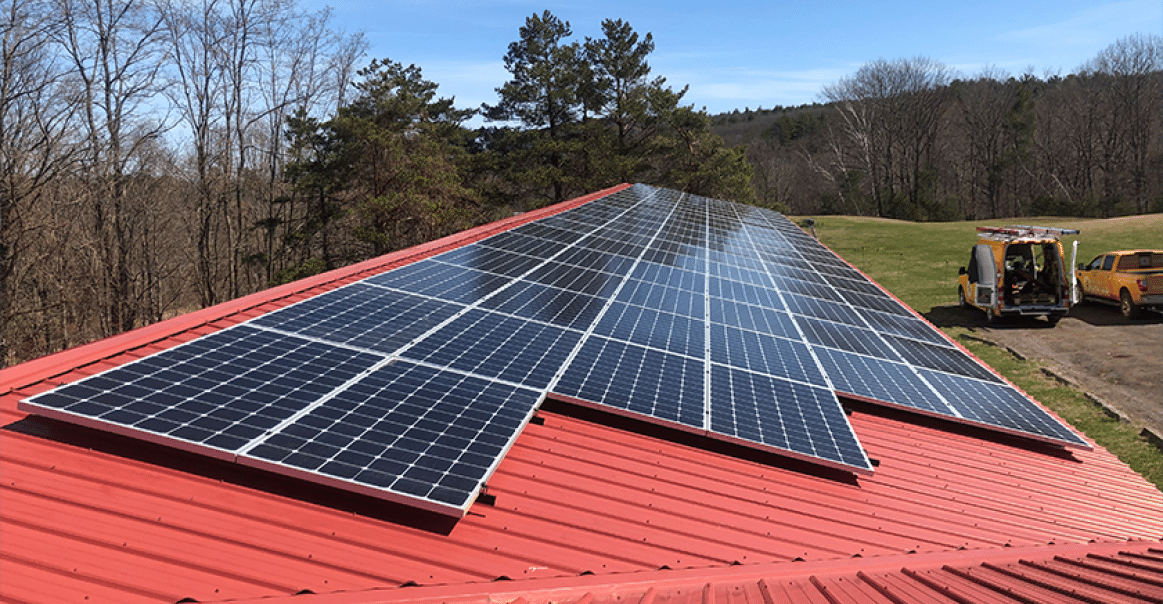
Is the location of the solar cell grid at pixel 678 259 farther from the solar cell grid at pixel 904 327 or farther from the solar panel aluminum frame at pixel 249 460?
the solar panel aluminum frame at pixel 249 460

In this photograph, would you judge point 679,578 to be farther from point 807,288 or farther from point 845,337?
point 807,288

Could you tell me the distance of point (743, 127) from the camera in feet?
541

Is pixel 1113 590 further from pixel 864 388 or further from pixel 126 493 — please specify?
pixel 126 493

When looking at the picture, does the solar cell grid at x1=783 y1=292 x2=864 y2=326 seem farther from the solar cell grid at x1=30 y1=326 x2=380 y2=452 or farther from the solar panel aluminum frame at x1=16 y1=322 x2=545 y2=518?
the solar panel aluminum frame at x1=16 y1=322 x2=545 y2=518

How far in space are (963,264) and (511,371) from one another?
40.4 m

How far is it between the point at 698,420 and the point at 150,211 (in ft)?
137

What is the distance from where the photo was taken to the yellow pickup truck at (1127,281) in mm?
24047

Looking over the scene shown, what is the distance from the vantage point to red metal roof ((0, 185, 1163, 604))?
4352 mm

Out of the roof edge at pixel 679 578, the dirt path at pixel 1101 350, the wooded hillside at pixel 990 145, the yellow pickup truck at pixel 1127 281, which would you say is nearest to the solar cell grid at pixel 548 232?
the roof edge at pixel 679 578

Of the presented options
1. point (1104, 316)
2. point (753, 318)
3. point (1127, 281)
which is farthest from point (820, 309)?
point (1104, 316)

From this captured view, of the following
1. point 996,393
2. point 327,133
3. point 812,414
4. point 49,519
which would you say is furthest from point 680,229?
point 327,133

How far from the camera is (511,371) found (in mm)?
7262

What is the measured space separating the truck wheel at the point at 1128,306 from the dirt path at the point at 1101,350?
285 millimetres

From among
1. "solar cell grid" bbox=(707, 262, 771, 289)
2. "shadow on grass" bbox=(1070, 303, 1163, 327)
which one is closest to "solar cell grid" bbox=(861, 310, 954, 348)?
"solar cell grid" bbox=(707, 262, 771, 289)
